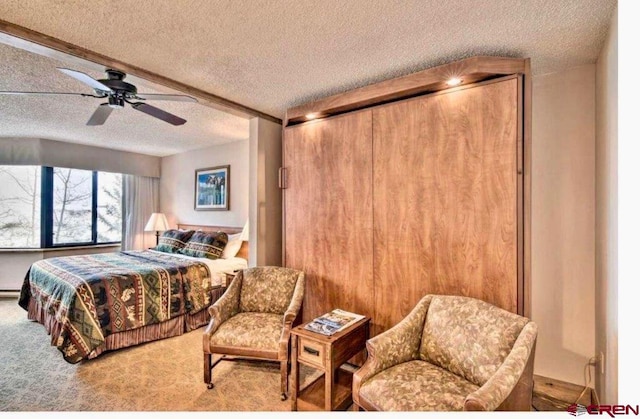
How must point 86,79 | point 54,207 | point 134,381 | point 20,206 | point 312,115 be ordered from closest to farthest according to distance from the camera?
point 86,79
point 134,381
point 312,115
point 20,206
point 54,207

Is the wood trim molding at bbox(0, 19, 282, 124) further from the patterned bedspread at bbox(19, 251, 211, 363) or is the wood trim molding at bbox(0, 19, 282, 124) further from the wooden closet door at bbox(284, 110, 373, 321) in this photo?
the patterned bedspread at bbox(19, 251, 211, 363)

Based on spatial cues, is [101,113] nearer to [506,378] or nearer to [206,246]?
[206,246]

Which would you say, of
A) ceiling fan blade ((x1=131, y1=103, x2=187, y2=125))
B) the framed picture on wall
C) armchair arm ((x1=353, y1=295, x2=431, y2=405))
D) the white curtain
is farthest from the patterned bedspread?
armchair arm ((x1=353, y1=295, x2=431, y2=405))

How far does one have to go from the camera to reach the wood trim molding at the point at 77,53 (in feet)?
5.44

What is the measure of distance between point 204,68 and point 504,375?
2590mm

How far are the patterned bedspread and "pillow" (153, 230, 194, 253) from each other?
1.91 ft

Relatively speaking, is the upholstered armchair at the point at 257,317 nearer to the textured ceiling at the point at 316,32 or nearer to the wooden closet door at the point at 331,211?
the wooden closet door at the point at 331,211

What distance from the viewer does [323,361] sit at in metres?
1.85

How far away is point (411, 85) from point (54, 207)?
598 cm

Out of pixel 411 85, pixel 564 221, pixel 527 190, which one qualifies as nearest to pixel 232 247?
pixel 411 85

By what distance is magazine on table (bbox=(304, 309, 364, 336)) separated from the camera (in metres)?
1.98

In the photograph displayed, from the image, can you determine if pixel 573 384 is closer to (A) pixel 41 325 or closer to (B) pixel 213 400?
(B) pixel 213 400

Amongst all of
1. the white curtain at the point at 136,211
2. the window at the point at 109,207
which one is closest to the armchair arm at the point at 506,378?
the white curtain at the point at 136,211

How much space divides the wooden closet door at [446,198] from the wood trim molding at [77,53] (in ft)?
4.97
